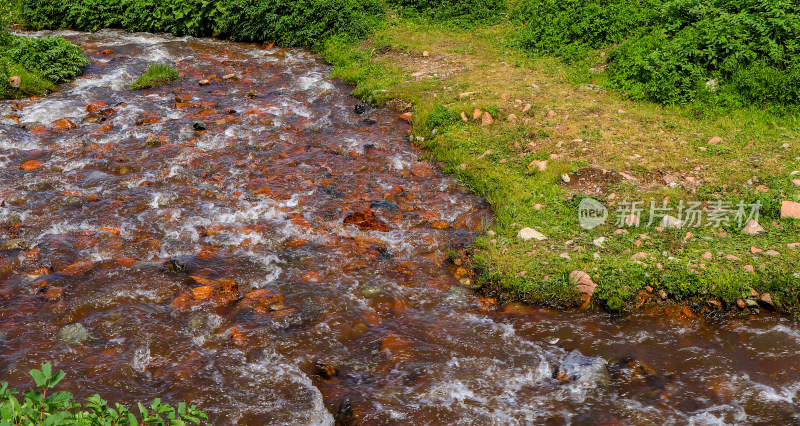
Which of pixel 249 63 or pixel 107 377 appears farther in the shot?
pixel 249 63

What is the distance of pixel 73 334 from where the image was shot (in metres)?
6.61

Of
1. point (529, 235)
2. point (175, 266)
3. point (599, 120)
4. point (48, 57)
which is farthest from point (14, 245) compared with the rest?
point (599, 120)

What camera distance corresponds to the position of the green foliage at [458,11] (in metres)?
17.3

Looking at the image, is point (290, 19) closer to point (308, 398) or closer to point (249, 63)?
point (249, 63)

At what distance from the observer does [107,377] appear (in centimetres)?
605

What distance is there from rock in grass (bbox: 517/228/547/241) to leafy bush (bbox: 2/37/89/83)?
11.3 metres

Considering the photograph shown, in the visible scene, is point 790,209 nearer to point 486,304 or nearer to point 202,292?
point 486,304

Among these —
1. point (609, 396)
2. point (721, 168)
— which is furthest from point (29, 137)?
point (721, 168)

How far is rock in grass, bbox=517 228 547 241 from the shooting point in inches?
326

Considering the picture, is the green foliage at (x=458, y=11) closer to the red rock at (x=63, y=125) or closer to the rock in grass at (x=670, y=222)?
the red rock at (x=63, y=125)

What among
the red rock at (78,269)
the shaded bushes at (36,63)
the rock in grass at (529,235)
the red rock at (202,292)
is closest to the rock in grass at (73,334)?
the red rock at (78,269)

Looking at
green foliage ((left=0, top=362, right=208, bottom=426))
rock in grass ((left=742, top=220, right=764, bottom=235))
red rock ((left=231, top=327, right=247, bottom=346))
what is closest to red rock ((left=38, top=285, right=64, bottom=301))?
red rock ((left=231, top=327, right=247, bottom=346))

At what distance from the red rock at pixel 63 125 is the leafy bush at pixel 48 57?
9.27 feet

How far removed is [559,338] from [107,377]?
15.3ft
